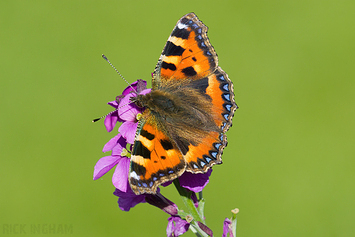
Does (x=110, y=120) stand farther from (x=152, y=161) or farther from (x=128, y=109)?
(x=152, y=161)

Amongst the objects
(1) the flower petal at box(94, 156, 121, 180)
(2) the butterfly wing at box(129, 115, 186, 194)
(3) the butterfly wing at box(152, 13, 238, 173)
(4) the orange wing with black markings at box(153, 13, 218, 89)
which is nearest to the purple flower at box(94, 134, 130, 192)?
(1) the flower petal at box(94, 156, 121, 180)

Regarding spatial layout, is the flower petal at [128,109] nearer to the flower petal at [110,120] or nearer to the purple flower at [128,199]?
the flower petal at [110,120]

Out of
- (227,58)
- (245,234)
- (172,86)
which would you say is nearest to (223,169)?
(245,234)

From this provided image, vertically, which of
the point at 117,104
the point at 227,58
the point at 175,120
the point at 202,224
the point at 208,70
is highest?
the point at 227,58

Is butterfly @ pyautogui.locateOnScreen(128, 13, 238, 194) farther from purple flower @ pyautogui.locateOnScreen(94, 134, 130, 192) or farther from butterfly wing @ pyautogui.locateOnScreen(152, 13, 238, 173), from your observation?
purple flower @ pyautogui.locateOnScreen(94, 134, 130, 192)

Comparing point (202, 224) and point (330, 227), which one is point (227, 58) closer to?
point (330, 227)

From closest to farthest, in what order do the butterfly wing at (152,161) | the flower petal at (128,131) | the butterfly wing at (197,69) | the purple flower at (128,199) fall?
the butterfly wing at (152,161), the flower petal at (128,131), the purple flower at (128,199), the butterfly wing at (197,69)

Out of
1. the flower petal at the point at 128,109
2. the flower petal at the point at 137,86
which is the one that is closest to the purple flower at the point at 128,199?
the flower petal at the point at 128,109
